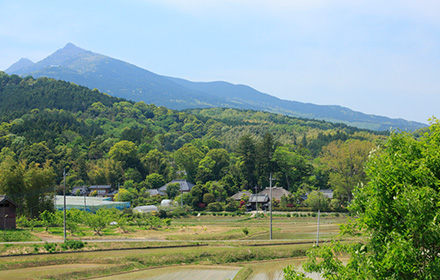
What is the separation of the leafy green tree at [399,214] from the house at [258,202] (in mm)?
50980

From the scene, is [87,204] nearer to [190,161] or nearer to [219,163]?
[190,161]

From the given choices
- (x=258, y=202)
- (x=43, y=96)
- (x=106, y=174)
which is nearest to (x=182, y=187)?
(x=106, y=174)

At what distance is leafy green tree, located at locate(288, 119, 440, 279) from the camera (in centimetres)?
809

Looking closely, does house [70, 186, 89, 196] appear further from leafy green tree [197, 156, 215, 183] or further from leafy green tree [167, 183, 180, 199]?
leafy green tree [197, 156, 215, 183]

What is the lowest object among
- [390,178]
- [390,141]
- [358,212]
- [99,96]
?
[358,212]

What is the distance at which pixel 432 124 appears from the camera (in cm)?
935

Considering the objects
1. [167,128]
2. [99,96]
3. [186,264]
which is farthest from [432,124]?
[99,96]

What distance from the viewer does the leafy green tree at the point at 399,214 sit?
319 inches

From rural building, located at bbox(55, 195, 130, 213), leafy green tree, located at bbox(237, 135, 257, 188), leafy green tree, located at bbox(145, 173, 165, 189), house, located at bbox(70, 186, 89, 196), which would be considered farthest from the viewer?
leafy green tree, located at bbox(145, 173, 165, 189)

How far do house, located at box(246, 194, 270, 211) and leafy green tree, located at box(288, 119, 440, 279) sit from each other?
5098cm

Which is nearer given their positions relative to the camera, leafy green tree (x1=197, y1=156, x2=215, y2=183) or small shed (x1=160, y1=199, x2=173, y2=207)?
small shed (x1=160, y1=199, x2=173, y2=207)

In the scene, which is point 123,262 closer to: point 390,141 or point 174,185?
point 390,141

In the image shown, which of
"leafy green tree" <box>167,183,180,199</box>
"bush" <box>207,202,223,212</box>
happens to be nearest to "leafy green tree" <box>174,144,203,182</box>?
"leafy green tree" <box>167,183,180,199</box>

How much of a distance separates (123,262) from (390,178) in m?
19.0
